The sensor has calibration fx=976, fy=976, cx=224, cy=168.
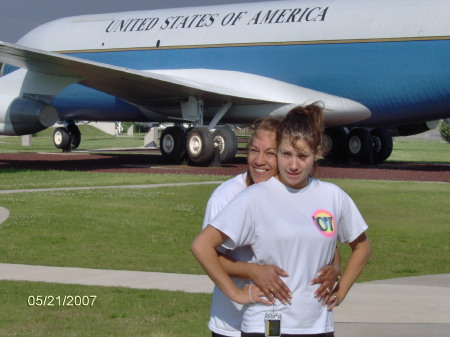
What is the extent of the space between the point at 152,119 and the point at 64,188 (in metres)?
11.7

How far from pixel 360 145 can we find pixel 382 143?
1309 millimetres

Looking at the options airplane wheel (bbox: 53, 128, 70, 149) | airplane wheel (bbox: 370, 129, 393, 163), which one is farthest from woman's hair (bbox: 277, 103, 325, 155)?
airplane wheel (bbox: 53, 128, 70, 149)

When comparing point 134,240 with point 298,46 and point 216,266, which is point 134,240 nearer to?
point 216,266

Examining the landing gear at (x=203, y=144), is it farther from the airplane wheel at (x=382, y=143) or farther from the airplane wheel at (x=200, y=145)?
the airplane wheel at (x=382, y=143)

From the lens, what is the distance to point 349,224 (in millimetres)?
4840

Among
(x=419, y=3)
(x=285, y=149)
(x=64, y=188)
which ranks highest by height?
(x=419, y=3)

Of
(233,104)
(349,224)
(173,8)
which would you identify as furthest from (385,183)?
(349,224)

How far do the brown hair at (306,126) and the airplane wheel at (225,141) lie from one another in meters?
23.4

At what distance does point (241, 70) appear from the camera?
29.0 meters

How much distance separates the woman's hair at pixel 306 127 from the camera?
462cm

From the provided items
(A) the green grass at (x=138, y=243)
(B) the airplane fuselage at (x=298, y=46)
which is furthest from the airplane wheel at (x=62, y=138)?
(A) the green grass at (x=138, y=243)

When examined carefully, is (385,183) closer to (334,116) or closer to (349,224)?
(334,116)
